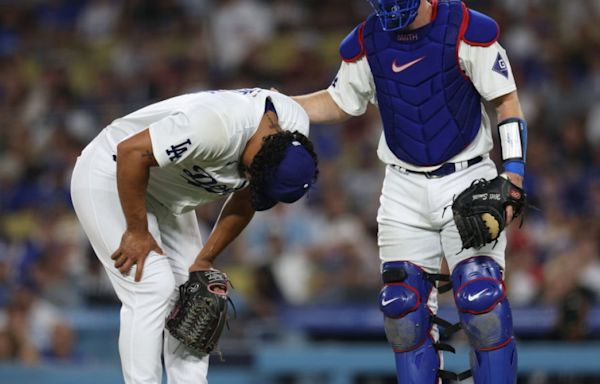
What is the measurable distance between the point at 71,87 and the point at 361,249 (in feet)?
14.6

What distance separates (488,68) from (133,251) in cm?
179

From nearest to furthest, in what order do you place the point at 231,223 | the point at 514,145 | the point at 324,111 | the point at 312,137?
the point at 514,145
the point at 231,223
the point at 324,111
the point at 312,137

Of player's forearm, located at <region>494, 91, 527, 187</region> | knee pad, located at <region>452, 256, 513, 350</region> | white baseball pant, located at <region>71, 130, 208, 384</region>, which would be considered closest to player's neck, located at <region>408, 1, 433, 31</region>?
player's forearm, located at <region>494, 91, 527, 187</region>

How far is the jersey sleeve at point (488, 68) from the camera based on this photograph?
15.4 ft

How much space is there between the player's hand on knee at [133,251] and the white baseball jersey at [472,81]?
120cm

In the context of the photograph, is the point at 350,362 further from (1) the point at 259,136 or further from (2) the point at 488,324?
(1) the point at 259,136

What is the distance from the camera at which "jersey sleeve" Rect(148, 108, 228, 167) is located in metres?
4.50

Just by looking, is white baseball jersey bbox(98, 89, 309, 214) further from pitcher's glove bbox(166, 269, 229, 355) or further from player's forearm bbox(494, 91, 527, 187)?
player's forearm bbox(494, 91, 527, 187)

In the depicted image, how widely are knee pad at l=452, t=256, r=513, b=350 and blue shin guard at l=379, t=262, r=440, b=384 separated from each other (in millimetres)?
197

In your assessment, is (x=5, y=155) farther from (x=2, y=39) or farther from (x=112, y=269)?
(x=112, y=269)

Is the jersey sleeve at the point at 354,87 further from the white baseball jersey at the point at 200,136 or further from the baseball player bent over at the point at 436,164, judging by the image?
the white baseball jersey at the point at 200,136

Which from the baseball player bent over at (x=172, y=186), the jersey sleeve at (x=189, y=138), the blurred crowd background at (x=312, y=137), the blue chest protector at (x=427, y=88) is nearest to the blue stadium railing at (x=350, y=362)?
the blurred crowd background at (x=312, y=137)

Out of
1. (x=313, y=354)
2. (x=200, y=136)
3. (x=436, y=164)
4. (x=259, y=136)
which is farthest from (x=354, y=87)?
(x=313, y=354)

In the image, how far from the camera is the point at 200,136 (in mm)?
4496
